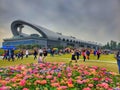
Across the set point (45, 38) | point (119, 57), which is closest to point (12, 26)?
point (45, 38)

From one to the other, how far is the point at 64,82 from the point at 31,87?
1076mm

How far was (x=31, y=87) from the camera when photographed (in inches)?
295

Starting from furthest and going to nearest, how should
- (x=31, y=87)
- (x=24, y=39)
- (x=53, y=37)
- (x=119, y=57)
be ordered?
(x=53, y=37)
(x=24, y=39)
(x=119, y=57)
(x=31, y=87)

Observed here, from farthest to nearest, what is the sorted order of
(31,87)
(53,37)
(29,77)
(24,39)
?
(53,37) → (24,39) → (29,77) → (31,87)

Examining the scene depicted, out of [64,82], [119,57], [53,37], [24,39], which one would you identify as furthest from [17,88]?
[53,37]

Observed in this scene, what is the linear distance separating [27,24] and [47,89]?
6124 inches

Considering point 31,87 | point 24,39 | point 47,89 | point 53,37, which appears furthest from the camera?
point 53,37

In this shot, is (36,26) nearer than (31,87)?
No

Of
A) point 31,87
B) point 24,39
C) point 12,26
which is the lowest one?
point 31,87

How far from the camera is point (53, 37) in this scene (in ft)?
546

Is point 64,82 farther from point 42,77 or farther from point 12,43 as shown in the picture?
point 12,43

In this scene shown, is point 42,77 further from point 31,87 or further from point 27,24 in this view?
point 27,24

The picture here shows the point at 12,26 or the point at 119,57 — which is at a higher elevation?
the point at 12,26

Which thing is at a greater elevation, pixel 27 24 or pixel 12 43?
pixel 27 24
